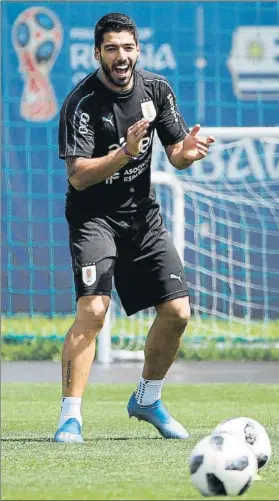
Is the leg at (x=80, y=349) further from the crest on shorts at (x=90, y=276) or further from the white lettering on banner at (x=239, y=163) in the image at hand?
the white lettering on banner at (x=239, y=163)

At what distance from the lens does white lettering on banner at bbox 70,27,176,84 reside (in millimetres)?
13727

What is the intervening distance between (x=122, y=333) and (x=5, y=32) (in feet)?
10.9

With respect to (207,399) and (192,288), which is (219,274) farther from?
(207,399)

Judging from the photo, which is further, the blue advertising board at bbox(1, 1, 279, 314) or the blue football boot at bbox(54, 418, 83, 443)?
the blue advertising board at bbox(1, 1, 279, 314)

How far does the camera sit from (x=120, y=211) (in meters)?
6.64

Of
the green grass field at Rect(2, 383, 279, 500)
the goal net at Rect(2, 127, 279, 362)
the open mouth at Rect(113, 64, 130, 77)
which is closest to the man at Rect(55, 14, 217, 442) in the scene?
the open mouth at Rect(113, 64, 130, 77)

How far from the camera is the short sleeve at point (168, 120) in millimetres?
6691

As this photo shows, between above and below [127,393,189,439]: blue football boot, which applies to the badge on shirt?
above

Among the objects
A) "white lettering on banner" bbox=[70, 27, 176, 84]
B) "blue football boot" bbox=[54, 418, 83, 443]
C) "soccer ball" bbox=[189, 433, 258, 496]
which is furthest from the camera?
"white lettering on banner" bbox=[70, 27, 176, 84]

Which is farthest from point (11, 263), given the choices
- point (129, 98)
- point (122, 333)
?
point (129, 98)

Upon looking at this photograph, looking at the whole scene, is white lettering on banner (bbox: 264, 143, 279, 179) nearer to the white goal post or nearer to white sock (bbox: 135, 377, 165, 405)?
the white goal post

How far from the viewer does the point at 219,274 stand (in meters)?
13.5

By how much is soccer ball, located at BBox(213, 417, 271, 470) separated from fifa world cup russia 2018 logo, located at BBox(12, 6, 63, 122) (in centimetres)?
880

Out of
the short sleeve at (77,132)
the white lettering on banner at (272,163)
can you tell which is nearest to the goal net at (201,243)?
the white lettering on banner at (272,163)
